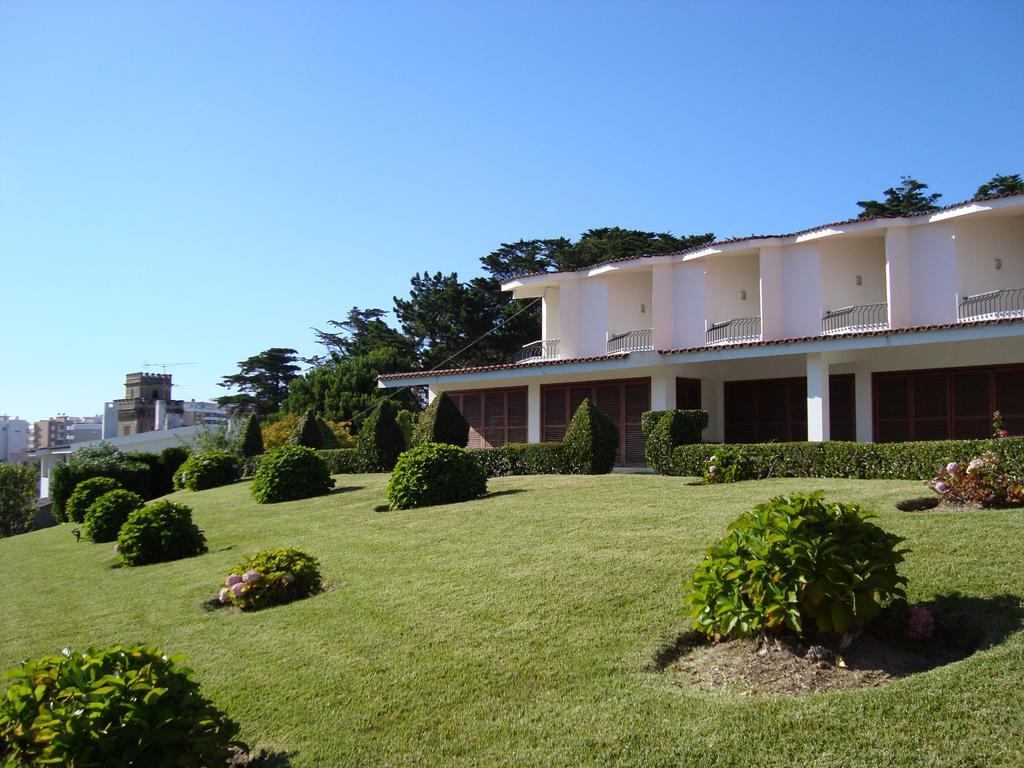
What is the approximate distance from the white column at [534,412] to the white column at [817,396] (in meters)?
8.64

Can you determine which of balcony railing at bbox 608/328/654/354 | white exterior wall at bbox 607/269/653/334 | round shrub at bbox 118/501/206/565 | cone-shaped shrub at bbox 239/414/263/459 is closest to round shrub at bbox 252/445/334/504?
round shrub at bbox 118/501/206/565

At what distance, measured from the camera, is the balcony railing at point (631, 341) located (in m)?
27.6

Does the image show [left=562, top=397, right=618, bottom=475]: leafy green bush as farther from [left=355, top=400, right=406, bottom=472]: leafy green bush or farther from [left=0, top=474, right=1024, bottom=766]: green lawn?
[left=355, top=400, right=406, bottom=472]: leafy green bush

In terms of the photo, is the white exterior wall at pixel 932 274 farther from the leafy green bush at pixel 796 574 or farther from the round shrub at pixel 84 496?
the round shrub at pixel 84 496

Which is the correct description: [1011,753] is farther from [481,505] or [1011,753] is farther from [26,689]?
[481,505]

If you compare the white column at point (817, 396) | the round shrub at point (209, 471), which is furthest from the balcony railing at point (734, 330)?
the round shrub at point (209, 471)

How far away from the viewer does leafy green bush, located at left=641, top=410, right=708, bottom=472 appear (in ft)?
61.4

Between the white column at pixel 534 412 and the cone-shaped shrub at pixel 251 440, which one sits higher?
the white column at pixel 534 412

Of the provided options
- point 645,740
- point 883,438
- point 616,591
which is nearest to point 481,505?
point 616,591

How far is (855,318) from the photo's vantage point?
24.2m

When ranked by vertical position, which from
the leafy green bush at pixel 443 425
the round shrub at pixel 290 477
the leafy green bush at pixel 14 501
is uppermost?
the leafy green bush at pixel 443 425

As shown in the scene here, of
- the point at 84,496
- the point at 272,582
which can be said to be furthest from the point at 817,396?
the point at 84,496

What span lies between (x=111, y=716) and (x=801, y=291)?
2279 cm

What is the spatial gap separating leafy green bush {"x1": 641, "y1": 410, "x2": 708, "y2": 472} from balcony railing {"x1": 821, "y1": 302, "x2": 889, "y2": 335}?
23.2 feet
